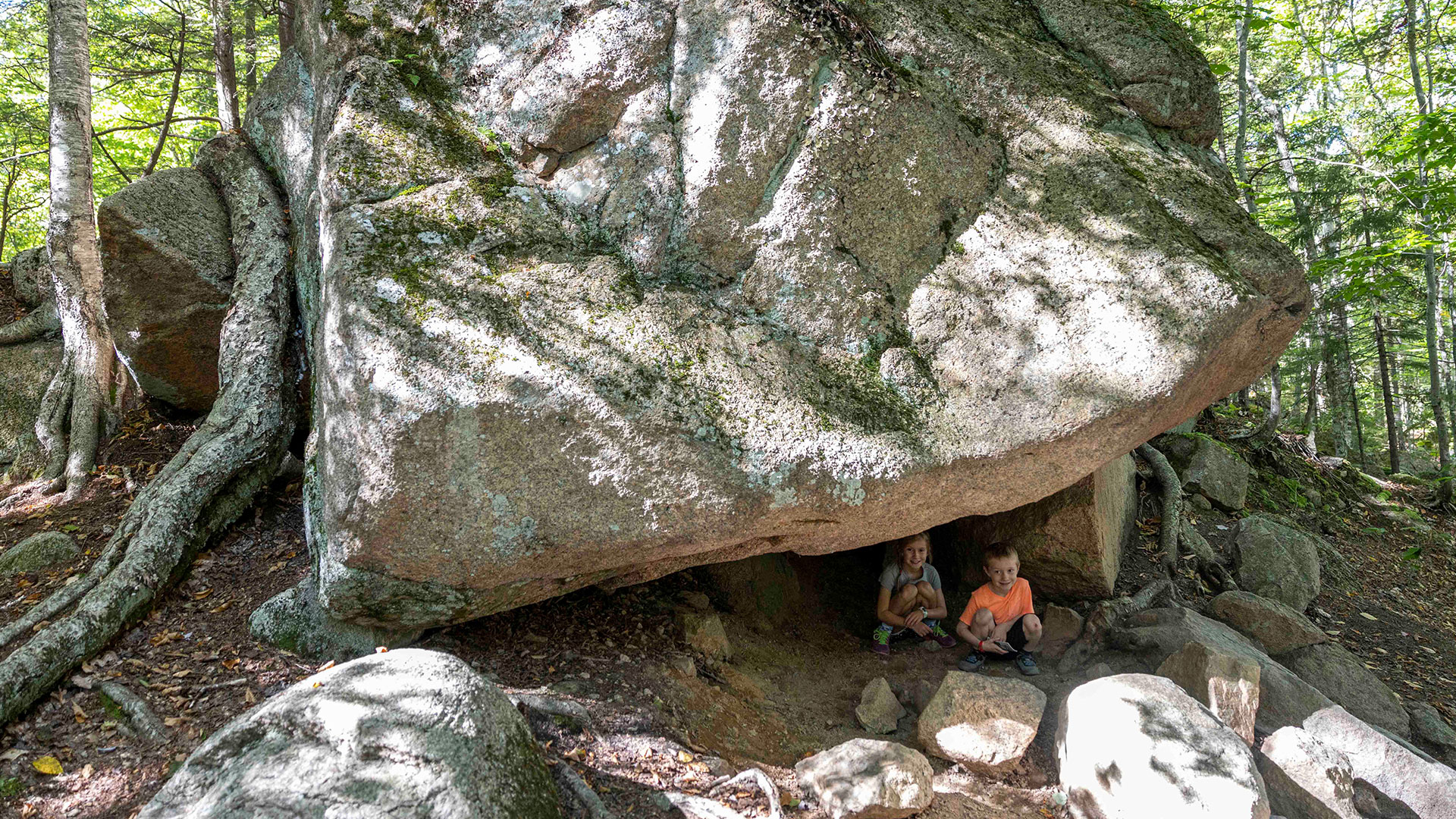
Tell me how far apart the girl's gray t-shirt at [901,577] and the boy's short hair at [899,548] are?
0.18 feet

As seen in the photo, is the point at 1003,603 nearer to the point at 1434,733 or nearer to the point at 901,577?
the point at 901,577

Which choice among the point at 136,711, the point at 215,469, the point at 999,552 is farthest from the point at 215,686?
the point at 999,552

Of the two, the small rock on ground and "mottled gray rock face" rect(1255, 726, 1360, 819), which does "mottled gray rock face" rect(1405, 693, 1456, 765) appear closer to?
"mottled gray rock face" rect(1255, 726, 1360, 819)

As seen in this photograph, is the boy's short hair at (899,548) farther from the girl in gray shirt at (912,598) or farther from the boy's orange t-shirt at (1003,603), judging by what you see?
the boy's orange t-shirt at (1003,603)

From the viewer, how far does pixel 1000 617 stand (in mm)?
5293

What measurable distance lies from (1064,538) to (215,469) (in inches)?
229

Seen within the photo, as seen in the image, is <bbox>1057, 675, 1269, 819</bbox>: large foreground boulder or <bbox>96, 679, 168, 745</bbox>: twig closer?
<bbox>96, 679, 168, 745</bbox>: twig

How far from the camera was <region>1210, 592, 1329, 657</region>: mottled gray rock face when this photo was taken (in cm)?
554

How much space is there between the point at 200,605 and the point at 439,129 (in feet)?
9.89

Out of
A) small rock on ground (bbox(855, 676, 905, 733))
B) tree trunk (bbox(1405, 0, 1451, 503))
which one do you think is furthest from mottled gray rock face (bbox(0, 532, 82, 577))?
tree trunk (bbox(1405, 0, 1451, 503))

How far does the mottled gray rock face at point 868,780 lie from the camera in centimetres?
348

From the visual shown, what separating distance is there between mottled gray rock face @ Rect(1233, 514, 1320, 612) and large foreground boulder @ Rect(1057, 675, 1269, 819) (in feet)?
11.7

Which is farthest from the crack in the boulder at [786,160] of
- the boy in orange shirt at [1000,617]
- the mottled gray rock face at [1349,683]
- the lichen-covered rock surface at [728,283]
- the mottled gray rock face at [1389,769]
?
the mottled gray rock face at [1349,683]

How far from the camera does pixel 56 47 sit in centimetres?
560
